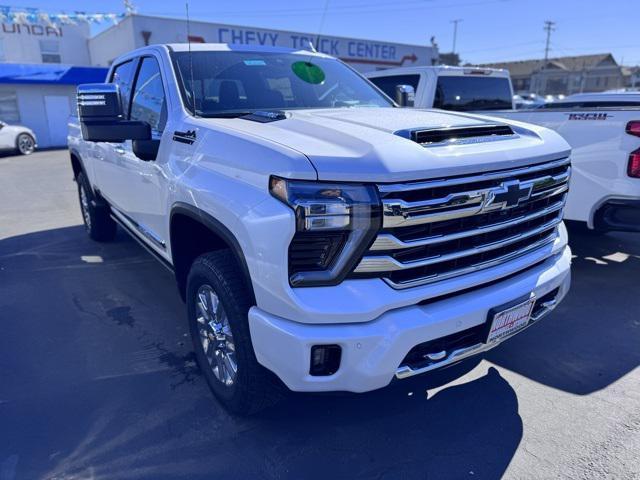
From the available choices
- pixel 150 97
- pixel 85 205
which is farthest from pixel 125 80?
pixel 85 205

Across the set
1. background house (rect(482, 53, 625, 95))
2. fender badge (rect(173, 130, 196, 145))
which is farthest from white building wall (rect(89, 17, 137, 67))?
background house (rect(482, 53, 625, 95))

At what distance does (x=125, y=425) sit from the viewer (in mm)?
2676

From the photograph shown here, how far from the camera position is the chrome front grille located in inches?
78.7

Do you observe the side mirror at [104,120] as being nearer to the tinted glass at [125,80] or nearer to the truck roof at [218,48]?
Result: the truck roof at [218,48]

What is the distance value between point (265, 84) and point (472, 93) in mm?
4703

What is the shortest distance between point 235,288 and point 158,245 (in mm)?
1469

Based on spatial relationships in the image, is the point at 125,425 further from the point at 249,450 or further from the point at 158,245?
the point at 158,245

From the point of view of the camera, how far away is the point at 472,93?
725 cm

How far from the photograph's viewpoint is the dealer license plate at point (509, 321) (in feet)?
7.62

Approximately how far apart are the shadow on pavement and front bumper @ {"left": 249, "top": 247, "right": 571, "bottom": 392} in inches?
22.1

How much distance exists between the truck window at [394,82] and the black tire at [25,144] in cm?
1583

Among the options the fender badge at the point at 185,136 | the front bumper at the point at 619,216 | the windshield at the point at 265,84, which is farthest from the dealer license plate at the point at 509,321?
the front bumper at the point at 619,216

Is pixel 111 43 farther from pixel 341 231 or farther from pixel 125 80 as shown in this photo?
pixel 341 231

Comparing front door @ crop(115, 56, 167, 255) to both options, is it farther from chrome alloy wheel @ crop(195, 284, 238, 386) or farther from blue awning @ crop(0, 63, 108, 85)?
blue awning @ crop(0, 63, 108, 85)
